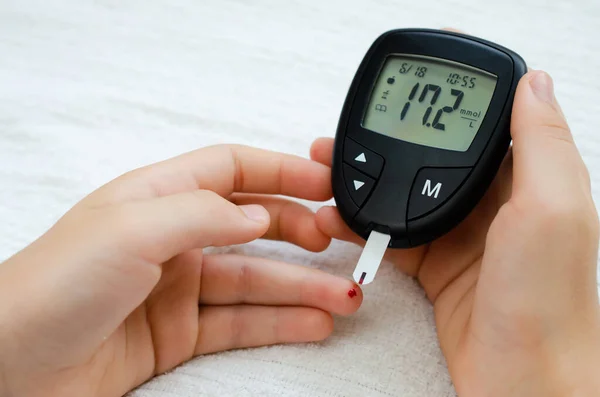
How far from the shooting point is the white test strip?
2.22ft

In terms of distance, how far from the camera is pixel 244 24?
1036 millimetres

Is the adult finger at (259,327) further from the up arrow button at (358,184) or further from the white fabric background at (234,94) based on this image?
the up arrow button at (358,184)

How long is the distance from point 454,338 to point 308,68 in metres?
0.48

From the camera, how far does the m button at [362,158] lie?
705 mm

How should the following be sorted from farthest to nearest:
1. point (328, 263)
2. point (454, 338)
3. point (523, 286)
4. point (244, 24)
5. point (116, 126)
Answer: point (244, 24)
point (116, 126)
point (328, 263)
point (454, 338)
point (523, 286)

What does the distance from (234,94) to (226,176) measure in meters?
0.27

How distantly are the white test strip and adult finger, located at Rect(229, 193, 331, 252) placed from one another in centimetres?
9

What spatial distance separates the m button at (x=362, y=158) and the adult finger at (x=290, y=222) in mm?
91

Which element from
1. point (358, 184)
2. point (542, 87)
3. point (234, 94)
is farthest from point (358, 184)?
point (234, 94)

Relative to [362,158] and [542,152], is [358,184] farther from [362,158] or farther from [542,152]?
[542,152]

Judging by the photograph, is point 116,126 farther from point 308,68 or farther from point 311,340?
point 311,340

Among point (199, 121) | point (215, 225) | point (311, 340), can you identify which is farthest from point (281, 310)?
point (199, 121)

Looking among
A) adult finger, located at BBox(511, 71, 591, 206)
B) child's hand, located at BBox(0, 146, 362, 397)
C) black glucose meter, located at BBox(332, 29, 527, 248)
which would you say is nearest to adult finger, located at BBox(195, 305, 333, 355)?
child's hand, located at BBox(0, 146, 362, 397)

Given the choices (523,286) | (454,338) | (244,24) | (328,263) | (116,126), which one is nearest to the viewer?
(523,286)
